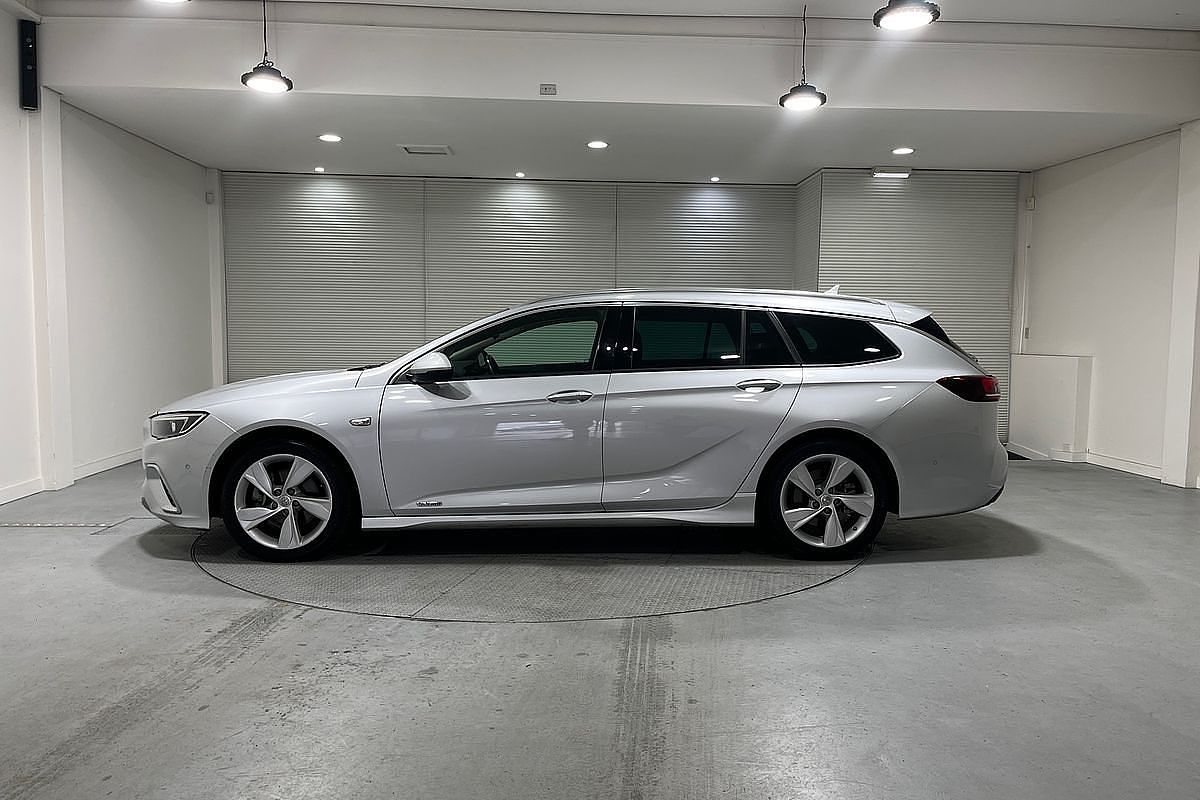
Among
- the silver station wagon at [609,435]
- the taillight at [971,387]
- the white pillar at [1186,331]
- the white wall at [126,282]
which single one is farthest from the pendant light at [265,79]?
the white pillar at [1186,331]

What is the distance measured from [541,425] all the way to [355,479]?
0.98m

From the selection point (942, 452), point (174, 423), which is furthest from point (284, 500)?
point (942, 452)

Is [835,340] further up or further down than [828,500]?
further up

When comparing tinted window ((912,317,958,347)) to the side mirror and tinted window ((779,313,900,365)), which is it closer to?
tinted window ((779,313,900,365))

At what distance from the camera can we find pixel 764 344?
454 centimetres

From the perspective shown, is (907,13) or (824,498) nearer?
(824,498)

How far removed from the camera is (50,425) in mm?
6418

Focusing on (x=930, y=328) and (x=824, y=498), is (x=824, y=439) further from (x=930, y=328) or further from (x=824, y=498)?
(x=930, y=328)

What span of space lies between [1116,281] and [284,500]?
7370mm

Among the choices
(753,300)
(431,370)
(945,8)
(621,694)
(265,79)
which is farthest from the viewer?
(945,8)

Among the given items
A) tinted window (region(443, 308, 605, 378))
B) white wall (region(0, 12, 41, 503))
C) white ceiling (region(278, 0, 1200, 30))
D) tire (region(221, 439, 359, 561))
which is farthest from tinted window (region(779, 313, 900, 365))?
white wall (region(0, 12, 41, 503))

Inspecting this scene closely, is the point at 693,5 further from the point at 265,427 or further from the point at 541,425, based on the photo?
the point at 265,427

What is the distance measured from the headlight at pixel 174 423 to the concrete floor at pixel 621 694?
682 millimetres

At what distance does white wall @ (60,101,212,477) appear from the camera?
22.5 ft
